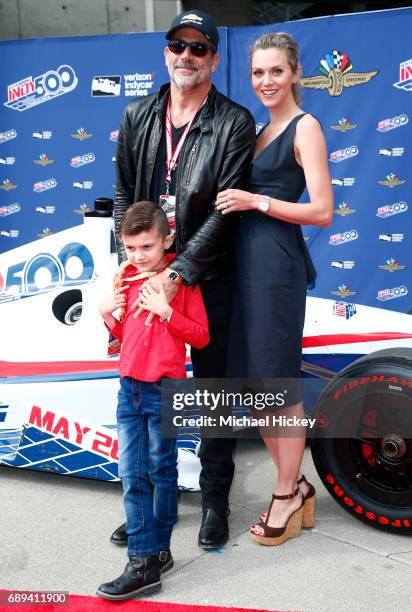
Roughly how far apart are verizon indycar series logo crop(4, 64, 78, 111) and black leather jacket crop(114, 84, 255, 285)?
4704 mm


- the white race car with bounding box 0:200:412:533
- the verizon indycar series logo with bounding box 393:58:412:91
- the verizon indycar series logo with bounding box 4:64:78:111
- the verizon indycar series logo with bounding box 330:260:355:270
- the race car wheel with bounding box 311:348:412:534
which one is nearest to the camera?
the race car wheel with bounding box 311:348:412:534

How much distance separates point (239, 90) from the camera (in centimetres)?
618

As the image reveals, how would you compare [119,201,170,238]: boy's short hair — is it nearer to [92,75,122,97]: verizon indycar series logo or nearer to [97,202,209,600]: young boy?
[97,202,209,600]: young boy

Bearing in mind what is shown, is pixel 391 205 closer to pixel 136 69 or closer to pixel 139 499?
pixel 136 69

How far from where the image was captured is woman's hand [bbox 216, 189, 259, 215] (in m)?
2.25

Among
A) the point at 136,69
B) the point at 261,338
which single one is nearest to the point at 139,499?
the point at 261,338

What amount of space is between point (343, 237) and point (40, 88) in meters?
3.29

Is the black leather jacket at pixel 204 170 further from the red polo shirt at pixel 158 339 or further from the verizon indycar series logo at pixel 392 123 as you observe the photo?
the verizon indycar series logo at pixel 392 123

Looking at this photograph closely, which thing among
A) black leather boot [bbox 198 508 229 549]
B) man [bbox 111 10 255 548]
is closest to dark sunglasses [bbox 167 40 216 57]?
man [bbox 111 10 255 548]

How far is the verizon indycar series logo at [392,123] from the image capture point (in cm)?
575

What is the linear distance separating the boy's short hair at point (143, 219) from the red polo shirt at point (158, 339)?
18 centimetres

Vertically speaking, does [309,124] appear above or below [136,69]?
below

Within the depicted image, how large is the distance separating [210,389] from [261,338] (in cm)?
31

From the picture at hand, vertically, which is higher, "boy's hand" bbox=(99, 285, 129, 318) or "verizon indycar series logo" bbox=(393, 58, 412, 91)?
"verizon indycar series logo" bbox=(393, 58, 412, 91)
